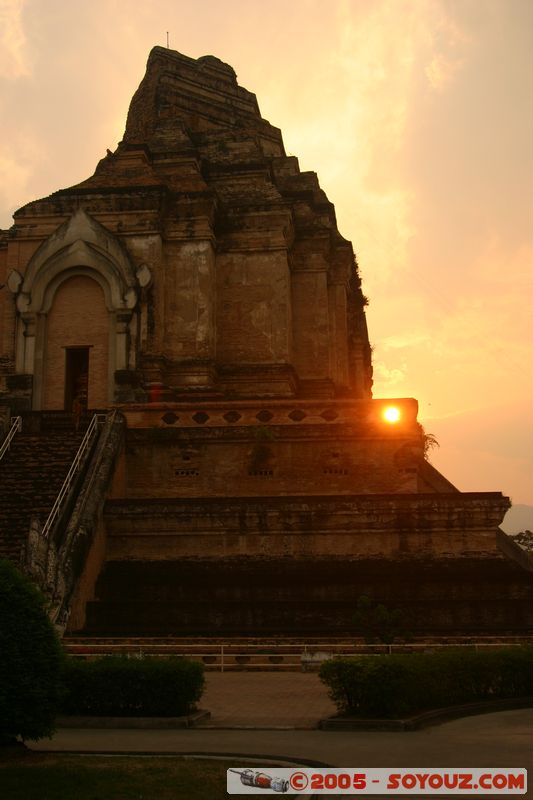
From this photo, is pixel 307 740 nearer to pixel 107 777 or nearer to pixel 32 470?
pixel 107 777

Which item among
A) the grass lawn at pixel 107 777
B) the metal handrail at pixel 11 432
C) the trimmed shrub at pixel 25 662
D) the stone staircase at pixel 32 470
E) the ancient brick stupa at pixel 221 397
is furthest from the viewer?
the metal handrail at pixel 11 432

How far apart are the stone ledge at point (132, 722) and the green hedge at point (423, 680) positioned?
1622mm

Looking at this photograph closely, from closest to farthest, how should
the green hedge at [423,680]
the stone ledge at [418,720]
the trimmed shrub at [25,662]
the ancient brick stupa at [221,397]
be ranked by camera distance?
the trimmed shrub at [25,662] < the stone ledge at [418,720] < the green hedge at [423,680] < the ancient brick stupa at [221,397]

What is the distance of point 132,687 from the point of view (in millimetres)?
10938

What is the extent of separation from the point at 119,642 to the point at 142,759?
6.82m

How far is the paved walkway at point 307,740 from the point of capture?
8.68 m

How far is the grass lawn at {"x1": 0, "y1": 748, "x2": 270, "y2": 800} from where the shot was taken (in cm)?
719

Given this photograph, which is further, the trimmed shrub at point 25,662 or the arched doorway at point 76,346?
the arched doorway at point 76,346

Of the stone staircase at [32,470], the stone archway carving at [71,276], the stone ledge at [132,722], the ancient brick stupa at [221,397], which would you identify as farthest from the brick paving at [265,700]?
the stone archway carving at [71,276]

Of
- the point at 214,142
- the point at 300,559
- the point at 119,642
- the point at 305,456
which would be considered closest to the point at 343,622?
the point at 300,559

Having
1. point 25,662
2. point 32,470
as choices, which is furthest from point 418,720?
point 32,470

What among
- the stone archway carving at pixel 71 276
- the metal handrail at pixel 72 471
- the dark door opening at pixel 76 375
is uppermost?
the stone archway carving at pixel 71 276

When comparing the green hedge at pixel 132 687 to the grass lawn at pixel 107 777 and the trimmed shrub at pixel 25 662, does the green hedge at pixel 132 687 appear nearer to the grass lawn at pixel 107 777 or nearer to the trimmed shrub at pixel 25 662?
the trimmed shrub at pixel 25 662

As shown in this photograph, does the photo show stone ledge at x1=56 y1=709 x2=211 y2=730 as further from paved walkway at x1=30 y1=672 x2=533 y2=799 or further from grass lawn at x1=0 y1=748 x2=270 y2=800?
grass lawn at x1=0 y1=748 x2=270 y2=800
